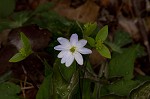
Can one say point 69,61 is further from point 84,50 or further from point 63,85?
point 63,85

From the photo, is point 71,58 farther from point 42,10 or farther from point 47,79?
point 42,10

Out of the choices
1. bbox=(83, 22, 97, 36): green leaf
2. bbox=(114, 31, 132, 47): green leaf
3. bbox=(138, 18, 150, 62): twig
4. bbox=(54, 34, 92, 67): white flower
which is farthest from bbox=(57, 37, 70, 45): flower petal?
bbox=(138, 18, 150, 62): twig

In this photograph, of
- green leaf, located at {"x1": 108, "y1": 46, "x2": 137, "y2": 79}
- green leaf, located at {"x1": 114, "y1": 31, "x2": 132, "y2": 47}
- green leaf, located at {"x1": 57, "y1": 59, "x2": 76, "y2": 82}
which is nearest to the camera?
green leaf, located at {"x1": 57, "y1": 59, "x2": 76, "y2": 82}

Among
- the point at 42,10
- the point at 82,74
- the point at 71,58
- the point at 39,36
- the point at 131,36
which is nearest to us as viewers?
the point at 71,58

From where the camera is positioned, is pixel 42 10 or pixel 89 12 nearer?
pixel 42 10

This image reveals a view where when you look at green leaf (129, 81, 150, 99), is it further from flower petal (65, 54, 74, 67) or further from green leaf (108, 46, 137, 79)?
flower petal (65, 54, 74, 67)

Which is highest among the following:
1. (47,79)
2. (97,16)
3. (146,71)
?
(97,16)

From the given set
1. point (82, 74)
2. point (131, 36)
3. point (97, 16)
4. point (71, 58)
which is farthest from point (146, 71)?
point (71, 58)
